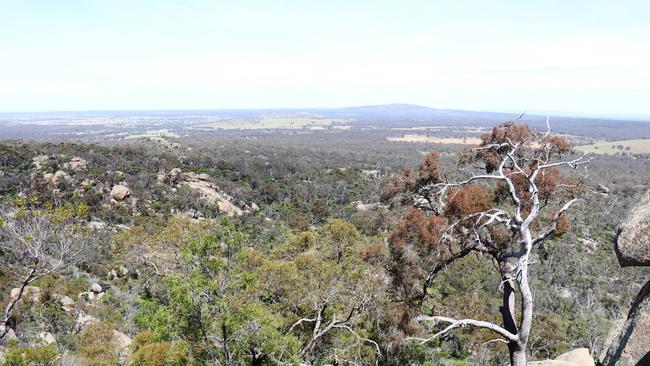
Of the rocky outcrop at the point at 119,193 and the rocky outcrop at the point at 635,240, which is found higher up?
the rocky outcrop at the point at 635,240

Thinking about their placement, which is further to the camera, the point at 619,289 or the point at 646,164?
the point at 646,164

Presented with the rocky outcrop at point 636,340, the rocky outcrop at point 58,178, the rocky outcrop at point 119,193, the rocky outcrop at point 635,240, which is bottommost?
the rocky outcrop at point 119,193

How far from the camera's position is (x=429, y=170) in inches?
533

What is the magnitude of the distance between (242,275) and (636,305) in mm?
7695

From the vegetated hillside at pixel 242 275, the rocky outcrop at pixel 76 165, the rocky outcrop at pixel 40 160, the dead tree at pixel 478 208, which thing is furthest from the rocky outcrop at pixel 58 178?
the dead tree at pixel 478 208

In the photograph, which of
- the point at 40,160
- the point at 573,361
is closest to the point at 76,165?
the point at 40,160

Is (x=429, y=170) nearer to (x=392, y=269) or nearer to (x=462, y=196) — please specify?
(x=462, y=196)

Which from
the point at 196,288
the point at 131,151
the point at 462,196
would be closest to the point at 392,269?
the point at 462,196

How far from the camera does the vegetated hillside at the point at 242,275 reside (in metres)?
9.97

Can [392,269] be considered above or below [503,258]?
below

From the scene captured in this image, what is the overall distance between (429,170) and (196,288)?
8.06 metres

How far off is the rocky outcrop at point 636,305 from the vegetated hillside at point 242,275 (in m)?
3.36

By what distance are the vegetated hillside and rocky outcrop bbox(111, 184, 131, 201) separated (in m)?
0.19

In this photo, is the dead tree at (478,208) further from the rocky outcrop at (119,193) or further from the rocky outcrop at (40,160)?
the rocky outcrop at (40,160)
